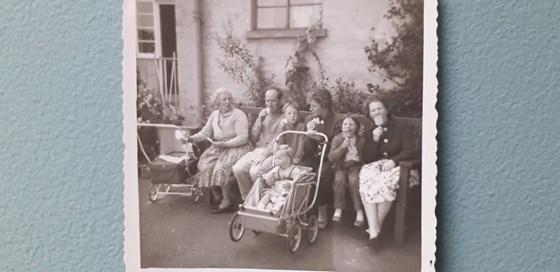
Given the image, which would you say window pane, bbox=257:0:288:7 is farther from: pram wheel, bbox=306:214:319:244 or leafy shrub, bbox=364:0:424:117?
pram wheel, bbox=306:214:319:244

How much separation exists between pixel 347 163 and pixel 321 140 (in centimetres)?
4

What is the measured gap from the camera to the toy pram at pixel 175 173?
18.0 inches

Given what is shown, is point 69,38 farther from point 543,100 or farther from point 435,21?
point 543,100

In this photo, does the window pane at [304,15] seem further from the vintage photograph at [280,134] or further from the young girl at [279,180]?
the young girl at [279,180]

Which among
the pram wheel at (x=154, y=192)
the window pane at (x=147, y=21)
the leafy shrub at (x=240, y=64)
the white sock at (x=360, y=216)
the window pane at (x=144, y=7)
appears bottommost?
the white sock at (x=360, y=216)

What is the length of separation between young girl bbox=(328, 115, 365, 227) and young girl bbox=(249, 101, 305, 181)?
0.11ft

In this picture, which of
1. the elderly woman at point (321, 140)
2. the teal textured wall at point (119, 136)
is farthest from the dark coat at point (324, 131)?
the teal textured wall at point (119, 136)

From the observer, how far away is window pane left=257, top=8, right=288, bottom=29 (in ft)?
1.43

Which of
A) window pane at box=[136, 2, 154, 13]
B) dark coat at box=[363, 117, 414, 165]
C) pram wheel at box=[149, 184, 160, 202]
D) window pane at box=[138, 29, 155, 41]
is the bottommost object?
pram wheel at box=[149, 184, 160, 202]

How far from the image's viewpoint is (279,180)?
1.49ft

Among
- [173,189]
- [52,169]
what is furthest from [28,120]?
[173,189]

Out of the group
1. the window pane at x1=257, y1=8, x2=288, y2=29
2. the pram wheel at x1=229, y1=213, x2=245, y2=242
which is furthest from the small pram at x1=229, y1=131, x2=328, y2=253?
the window pane at x1=257, y1=8, x2=288, y2=29

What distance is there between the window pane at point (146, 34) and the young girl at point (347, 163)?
21 centimetres

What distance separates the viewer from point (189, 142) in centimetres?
46
